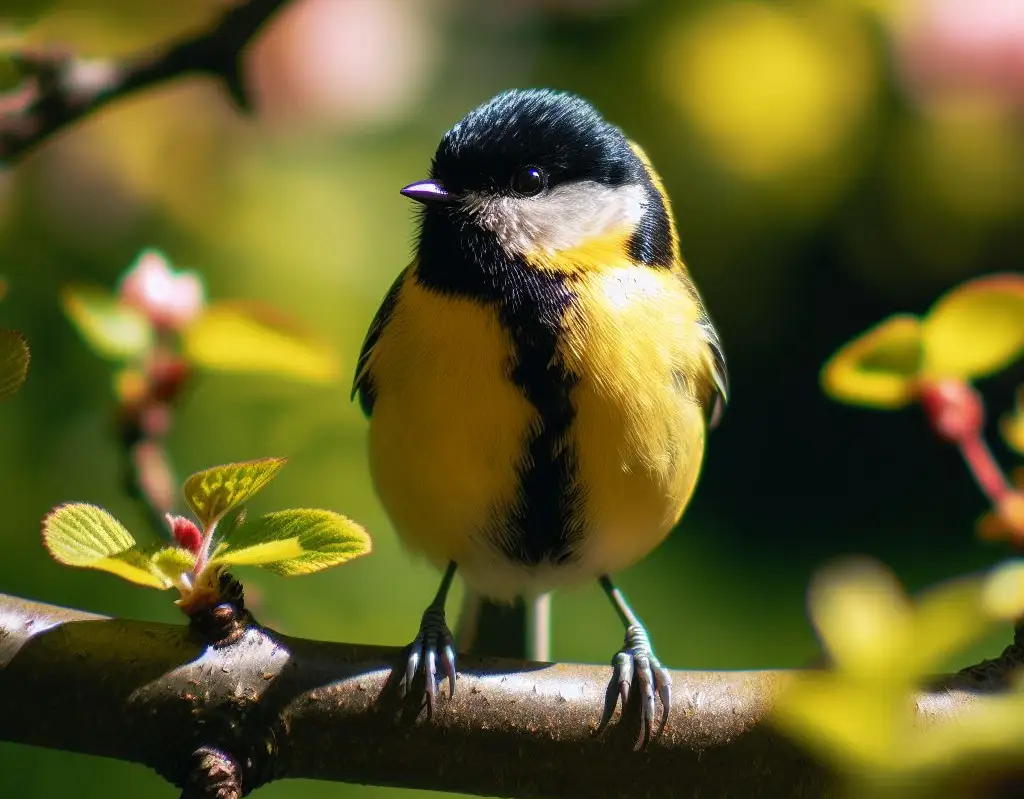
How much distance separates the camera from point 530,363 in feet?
5.27

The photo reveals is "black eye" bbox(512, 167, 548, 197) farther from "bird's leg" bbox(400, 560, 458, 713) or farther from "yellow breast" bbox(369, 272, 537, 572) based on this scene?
"bird's leg" bbox(400, 560, 458, 713)

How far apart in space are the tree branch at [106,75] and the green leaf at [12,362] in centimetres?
54

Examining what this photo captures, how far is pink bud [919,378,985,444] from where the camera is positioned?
1167mm

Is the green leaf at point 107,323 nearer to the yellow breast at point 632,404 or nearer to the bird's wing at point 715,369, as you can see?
the yellow breast at point 632,404

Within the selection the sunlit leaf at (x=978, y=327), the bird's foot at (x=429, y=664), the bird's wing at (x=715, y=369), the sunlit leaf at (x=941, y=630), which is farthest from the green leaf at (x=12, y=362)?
the bird's wing at (x=715, y=369)

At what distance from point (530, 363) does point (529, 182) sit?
0.34m

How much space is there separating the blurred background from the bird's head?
9.8 inches

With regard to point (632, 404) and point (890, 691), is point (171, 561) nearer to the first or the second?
point (890, 691)

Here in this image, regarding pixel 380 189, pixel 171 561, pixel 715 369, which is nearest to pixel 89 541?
pixel 171 561

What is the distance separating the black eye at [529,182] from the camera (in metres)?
1.79

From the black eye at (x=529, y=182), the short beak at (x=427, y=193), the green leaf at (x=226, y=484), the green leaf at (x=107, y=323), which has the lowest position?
the green leaf at (x=226, y=484)

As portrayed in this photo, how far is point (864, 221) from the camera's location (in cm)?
261

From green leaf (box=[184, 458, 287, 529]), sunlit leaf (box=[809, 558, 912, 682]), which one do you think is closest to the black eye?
green leaf (box=[184, 458, 287, 529])

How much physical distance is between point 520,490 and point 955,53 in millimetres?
940
